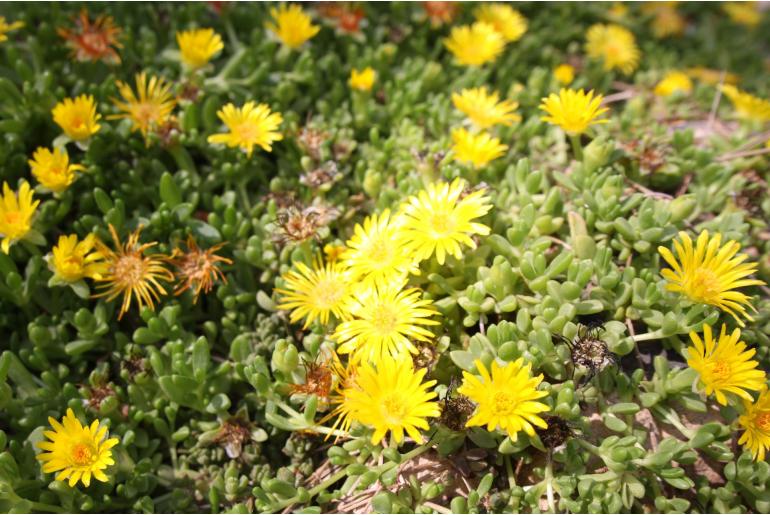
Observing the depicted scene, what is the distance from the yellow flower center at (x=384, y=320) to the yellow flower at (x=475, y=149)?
0.84m

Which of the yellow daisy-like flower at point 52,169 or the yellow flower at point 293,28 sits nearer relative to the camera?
the yellow daisy-like flower at point 52,169

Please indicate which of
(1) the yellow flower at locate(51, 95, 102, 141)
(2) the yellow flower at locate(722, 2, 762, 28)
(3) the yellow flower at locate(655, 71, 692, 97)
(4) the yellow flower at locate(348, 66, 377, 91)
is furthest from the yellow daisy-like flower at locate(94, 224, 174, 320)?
(2) the yellow flower at locate(722, 2, 762, 28)

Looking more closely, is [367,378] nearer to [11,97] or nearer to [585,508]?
[585,508]

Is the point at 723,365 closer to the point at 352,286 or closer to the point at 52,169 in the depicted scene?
the point at 352,286

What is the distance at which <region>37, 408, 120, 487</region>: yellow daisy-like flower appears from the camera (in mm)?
1954

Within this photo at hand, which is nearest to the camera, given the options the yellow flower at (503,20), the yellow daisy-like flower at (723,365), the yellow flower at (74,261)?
the yellow daisy-like flower at (723,365)

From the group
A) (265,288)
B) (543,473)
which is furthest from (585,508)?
(265,288)

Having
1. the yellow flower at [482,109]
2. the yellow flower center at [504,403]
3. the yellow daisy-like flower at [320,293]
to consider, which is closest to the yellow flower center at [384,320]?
the yellow daisy-like flower at [320,293]

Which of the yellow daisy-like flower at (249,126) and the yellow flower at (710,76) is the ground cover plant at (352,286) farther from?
the yellow flower at (710,76)

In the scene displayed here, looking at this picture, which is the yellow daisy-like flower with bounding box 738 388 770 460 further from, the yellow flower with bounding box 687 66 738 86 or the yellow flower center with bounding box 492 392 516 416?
the yellow flower with bounding box 687 66 738 86

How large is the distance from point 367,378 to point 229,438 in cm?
69

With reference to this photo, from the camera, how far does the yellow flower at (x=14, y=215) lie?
2299mm

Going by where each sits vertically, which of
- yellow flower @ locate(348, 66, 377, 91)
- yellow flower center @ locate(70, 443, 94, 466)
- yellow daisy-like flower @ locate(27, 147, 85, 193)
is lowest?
yellow flower center @ locate(70, 443, 94, 466)

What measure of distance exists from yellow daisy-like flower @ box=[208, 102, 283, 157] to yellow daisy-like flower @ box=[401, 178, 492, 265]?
756 millimetres
